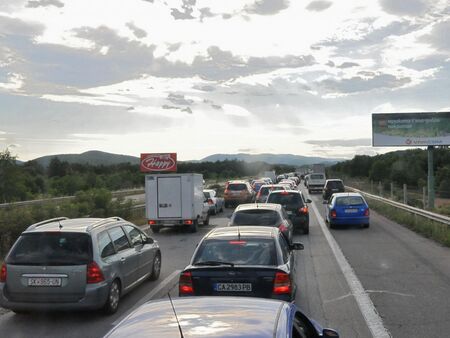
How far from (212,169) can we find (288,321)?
420 feet

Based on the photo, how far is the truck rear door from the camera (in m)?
A: 22.5

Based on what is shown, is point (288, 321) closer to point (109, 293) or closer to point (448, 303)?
point (109, 293)

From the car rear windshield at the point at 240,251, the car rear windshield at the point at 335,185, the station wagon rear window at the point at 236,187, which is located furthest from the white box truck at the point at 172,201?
the car rear windshield at the point at 335,185

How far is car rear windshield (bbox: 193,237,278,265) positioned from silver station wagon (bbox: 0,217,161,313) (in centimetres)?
178

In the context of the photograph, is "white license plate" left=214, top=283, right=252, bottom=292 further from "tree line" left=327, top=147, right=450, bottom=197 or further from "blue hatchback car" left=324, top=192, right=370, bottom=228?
"tree line" left=327, top=147, right=450, bottom=197

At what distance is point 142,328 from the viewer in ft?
10.5

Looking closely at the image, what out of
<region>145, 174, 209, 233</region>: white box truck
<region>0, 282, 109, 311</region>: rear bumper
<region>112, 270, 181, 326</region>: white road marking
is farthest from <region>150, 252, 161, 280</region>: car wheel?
<region>145, 174, 209, 233</region>: white box truck

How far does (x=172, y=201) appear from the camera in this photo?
74.1ft

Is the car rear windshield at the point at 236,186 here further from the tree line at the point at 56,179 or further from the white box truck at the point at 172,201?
the white box truck at the point at 172,201

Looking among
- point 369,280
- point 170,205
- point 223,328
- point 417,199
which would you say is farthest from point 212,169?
point 223,328

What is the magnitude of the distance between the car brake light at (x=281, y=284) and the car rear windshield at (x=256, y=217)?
6.50 metres

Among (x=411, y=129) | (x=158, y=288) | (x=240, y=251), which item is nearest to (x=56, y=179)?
(x=411, y=129)

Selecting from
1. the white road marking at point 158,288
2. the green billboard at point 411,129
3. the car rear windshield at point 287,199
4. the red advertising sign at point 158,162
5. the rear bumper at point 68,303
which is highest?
the green billboard at point 411,129

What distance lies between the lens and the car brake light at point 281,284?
22.8 feet
